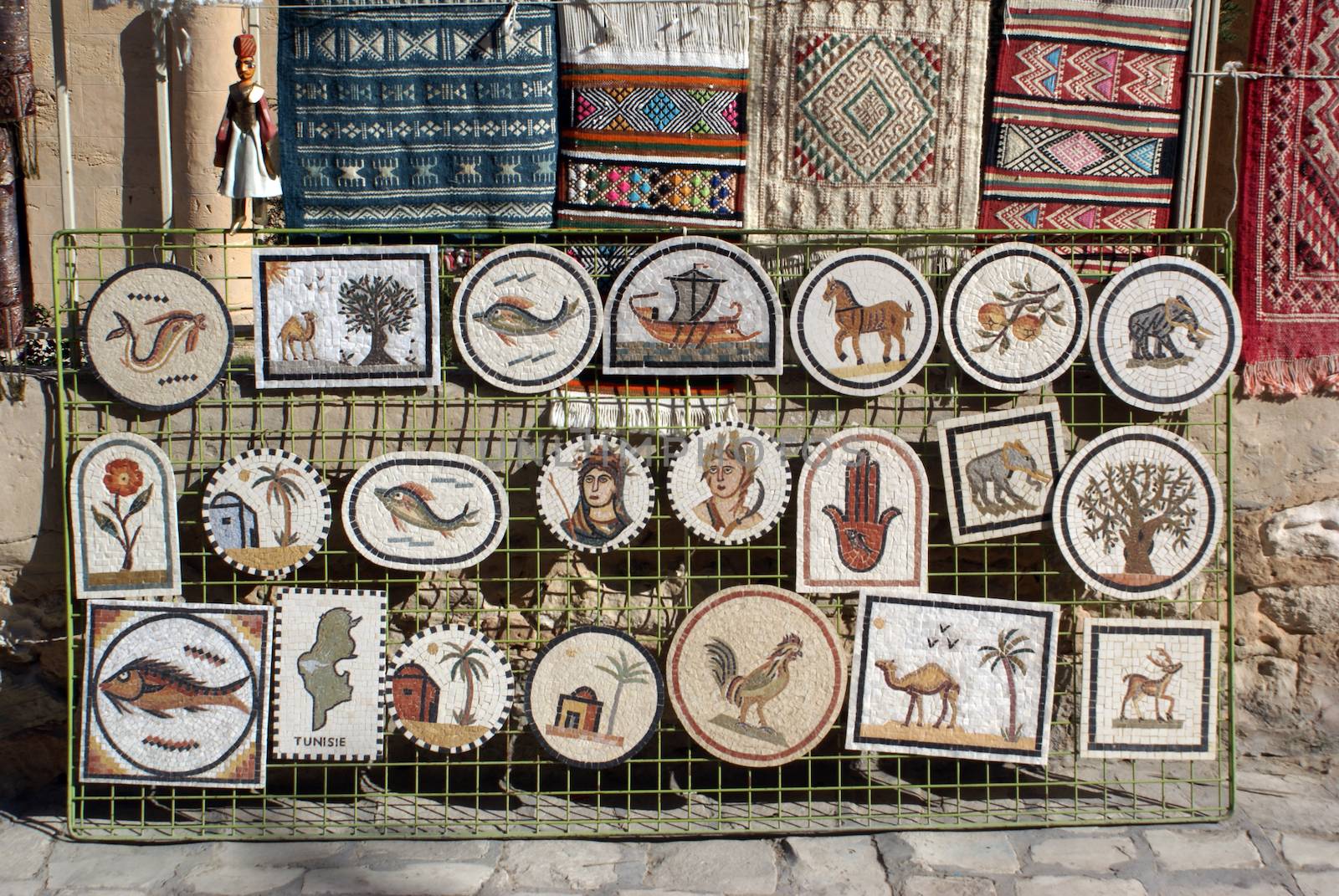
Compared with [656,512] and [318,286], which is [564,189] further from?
[656,512]

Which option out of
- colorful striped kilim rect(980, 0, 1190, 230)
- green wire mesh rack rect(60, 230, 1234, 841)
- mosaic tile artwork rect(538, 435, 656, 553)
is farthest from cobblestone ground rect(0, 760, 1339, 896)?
colorful striped kilim rect(980, 0, 1190, 230)

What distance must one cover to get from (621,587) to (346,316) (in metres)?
1.05

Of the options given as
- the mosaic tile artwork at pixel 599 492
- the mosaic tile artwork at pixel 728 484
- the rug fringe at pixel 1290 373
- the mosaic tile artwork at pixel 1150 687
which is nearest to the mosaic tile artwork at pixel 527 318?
the mosaic tile artwork at pixel 599 492

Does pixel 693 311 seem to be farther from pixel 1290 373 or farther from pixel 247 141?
pixel 1290 373

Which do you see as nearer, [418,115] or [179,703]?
[179,703]

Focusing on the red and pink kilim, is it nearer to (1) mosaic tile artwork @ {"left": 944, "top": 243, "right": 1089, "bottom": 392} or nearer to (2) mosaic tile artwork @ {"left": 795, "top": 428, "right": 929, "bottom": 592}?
(1) mosaic tile artwork @ {"left": 944, "top": 243, "right": 1089, "bottom": 392}

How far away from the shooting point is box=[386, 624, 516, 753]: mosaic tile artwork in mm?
2893

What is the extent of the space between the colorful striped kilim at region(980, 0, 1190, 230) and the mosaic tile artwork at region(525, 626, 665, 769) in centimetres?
161

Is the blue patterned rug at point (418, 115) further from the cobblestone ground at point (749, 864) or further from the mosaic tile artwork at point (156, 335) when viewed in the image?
the cobblestone ground at point (749, 864)

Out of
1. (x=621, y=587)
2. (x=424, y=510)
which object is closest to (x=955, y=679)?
(x=621, y=587)

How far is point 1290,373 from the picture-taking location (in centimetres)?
311

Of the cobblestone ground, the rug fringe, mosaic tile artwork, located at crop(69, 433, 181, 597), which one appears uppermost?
the rug fringe

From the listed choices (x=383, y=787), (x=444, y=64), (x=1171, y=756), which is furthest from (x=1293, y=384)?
(x=383, y=787)

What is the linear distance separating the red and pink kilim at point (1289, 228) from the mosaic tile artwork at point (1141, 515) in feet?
1.35
